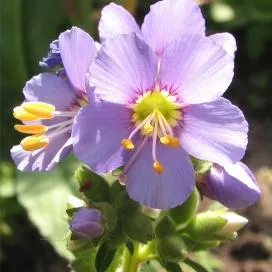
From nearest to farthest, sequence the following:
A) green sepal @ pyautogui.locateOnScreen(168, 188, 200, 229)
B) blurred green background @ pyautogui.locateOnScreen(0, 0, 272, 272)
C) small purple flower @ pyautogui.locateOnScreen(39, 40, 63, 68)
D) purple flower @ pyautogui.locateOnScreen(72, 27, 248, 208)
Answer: purple flower @ pyautogui.locateOnScreen(72, 27, 248, 208), small purple flower @ pyautogui.locateOnScreen(39, 40, 63, 68), green sepal @ pyautogui.locateOnScreen(168, 188, 200, 229), blurred green background @ pyautogui.locateOnScreen(0, 0, 272, 272)

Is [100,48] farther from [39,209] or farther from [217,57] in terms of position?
[39,209]

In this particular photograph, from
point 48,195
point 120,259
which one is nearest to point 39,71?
point 48,195

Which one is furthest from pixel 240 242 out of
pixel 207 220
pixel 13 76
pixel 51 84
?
pixel 51 84

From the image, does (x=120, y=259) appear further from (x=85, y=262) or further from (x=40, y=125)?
(x=40, y=125)

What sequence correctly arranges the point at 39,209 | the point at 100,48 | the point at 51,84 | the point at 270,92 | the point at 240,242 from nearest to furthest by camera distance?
the point at 100,48 < the point at 51,84 < the point at 39,209 < the point at 240,242 < the point at 270,92

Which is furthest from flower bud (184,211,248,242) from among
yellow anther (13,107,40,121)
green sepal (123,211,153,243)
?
yellow anther (13,107,40,121)

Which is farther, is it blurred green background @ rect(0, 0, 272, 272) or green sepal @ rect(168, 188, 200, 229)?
blurred green background @ rect(0, 0, 272, 272)

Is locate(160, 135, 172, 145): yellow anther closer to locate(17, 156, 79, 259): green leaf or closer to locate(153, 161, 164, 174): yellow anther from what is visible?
locate(153, 161, 164, 174): yellow anther
